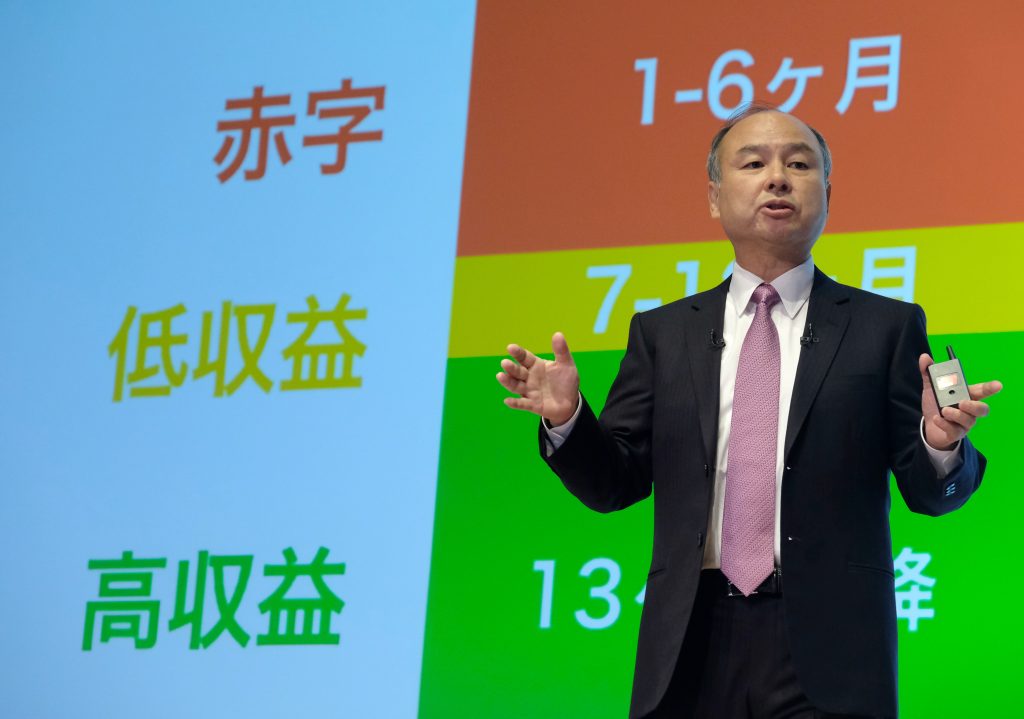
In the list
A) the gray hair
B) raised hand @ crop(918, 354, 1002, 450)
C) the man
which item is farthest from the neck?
raised hand @ crop(918, 354, 1002, 450)

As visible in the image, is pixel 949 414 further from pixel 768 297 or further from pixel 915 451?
pixel 768 297

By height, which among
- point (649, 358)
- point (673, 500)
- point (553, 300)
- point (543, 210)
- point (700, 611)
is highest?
point (543, 210)

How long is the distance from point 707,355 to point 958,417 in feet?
1.31

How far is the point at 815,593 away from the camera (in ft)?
6.37

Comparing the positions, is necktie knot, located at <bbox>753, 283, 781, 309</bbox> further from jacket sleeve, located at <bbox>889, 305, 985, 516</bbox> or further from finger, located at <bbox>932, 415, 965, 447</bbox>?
finger, located at <bbox>932, 415, 965, 447</bbox>

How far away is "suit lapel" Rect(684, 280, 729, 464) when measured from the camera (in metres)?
2.07

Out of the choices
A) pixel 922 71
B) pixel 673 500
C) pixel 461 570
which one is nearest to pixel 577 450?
pixel 673 500

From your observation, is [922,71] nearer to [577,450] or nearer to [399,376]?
[399,376]

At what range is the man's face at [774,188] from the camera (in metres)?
2.18

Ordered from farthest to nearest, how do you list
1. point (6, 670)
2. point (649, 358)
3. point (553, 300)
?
1. point (6, 670)
2. point (553, 300)
3. point (649, 358)

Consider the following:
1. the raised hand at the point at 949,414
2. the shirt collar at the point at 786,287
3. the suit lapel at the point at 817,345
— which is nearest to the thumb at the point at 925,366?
the raised hand at the point at 949,414

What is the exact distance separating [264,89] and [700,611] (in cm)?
236

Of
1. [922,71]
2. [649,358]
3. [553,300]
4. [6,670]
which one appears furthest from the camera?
[6,670]

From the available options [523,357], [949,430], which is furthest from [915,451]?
[523,357]
